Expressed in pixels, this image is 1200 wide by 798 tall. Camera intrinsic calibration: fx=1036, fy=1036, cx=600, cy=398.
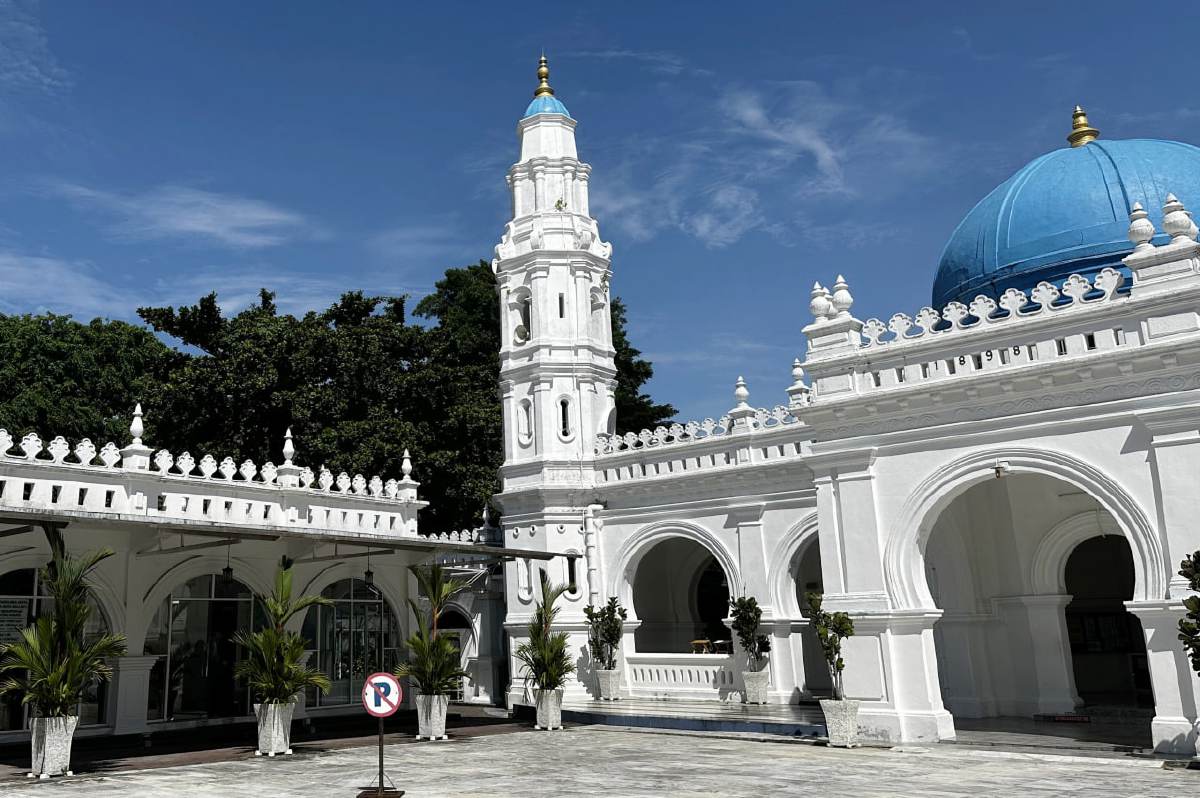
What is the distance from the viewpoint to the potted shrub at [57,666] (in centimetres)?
1309

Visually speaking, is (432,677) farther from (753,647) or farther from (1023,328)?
(1023,328)

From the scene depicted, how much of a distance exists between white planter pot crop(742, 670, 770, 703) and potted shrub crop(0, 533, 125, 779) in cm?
1206

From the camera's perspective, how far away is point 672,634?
26438 millimetres

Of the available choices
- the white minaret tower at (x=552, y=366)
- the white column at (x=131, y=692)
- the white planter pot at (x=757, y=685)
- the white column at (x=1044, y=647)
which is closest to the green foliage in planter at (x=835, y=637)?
the white column at (x=1044, y=647)

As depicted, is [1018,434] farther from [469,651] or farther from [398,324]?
[398,324]

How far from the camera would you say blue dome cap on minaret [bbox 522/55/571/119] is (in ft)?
87.8

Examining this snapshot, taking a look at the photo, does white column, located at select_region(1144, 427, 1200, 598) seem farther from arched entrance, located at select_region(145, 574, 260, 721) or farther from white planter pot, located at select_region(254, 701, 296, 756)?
arched entrance, located at select_region(145, 574, 260, 721)

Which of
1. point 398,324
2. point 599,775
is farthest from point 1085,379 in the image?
point 398,324

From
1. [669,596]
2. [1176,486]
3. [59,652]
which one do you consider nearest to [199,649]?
[59,652]

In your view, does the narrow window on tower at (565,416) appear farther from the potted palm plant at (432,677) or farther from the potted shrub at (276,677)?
the potted shrub at (276,677)

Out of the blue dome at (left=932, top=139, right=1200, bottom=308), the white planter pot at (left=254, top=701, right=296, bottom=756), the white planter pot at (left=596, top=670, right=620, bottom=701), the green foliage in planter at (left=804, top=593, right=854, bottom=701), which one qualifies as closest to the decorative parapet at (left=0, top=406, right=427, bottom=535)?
the white planter pot at (left=254, top=701, right=296, bottom=756)

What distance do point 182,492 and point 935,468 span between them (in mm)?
12522

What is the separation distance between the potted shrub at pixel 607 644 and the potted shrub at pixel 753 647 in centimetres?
287

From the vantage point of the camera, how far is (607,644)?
74.7ft
